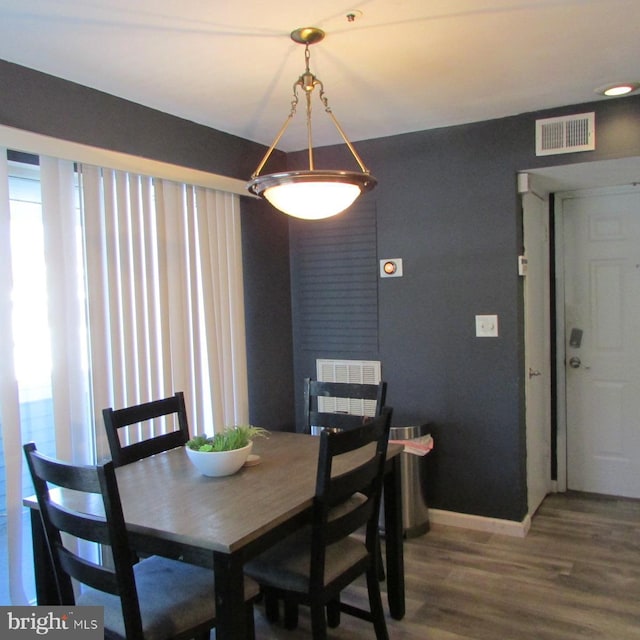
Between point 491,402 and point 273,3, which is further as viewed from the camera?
point 491,402

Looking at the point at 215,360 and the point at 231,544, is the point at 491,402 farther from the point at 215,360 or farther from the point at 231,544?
the point at 231,544

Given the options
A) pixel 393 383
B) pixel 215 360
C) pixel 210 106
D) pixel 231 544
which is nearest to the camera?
pixel 231 544

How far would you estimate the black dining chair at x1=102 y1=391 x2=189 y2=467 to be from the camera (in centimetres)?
243

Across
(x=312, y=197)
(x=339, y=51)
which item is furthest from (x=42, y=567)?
(x=339, y=51)

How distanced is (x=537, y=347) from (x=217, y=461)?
95.1 inches

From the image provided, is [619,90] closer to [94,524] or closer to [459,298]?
[459,298]

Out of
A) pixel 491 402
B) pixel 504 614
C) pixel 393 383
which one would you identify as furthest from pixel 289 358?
pixel 504 614

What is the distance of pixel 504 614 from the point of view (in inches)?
101

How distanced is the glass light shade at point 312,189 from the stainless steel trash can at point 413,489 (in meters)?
1.73

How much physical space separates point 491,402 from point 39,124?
2.75 meters

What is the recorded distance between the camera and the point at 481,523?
11.4 feet

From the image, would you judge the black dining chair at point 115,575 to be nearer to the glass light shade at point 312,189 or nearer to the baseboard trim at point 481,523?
the glass light shade at point 312,189

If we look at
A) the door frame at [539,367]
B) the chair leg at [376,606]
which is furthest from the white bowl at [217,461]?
the door frame at [539,367]

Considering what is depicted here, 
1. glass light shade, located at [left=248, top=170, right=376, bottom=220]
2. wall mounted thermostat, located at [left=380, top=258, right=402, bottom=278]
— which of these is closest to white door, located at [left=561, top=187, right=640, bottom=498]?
wall mounted thermostat, located at [left=380, top=258, right=402, bottom=278]
